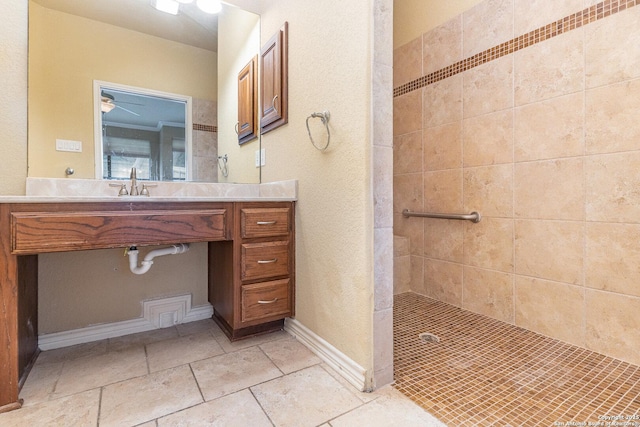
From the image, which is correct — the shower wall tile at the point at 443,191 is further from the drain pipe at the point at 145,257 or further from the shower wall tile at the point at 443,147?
the drain pipe at the point at 145,257

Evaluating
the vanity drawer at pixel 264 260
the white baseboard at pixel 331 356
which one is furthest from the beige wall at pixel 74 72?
the white baseboard at pixel 331 356

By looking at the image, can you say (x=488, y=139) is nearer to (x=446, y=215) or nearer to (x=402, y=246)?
(x=446, y=215)

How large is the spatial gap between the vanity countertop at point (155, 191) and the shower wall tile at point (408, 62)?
58.5 inches

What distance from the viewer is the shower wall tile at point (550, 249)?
1.56m

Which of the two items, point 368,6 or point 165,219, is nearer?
point 368,6

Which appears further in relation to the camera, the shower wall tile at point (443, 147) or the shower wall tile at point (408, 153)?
Answer: the shower wall tile at point (408, 153)

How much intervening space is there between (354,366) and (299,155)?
108 centimetres

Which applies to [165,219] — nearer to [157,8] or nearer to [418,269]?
[157,8]

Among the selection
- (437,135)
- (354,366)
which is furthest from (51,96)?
(437,135)

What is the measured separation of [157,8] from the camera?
1.80 m

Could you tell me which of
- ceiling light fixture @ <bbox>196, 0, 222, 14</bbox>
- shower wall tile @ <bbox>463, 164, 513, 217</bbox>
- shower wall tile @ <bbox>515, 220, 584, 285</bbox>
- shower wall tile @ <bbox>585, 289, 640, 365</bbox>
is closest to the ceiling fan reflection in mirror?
ceiling light fixture @ <bbox>196, 0, 222, 14</bbox>

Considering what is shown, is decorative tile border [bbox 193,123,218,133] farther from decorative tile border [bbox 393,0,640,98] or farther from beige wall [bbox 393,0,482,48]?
beige wall [bbox 393,0,482,48]

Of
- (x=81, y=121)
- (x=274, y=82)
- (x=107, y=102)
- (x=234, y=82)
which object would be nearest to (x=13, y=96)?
(x=81, y=121)

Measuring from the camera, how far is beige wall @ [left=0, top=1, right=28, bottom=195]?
1354 millimetres
